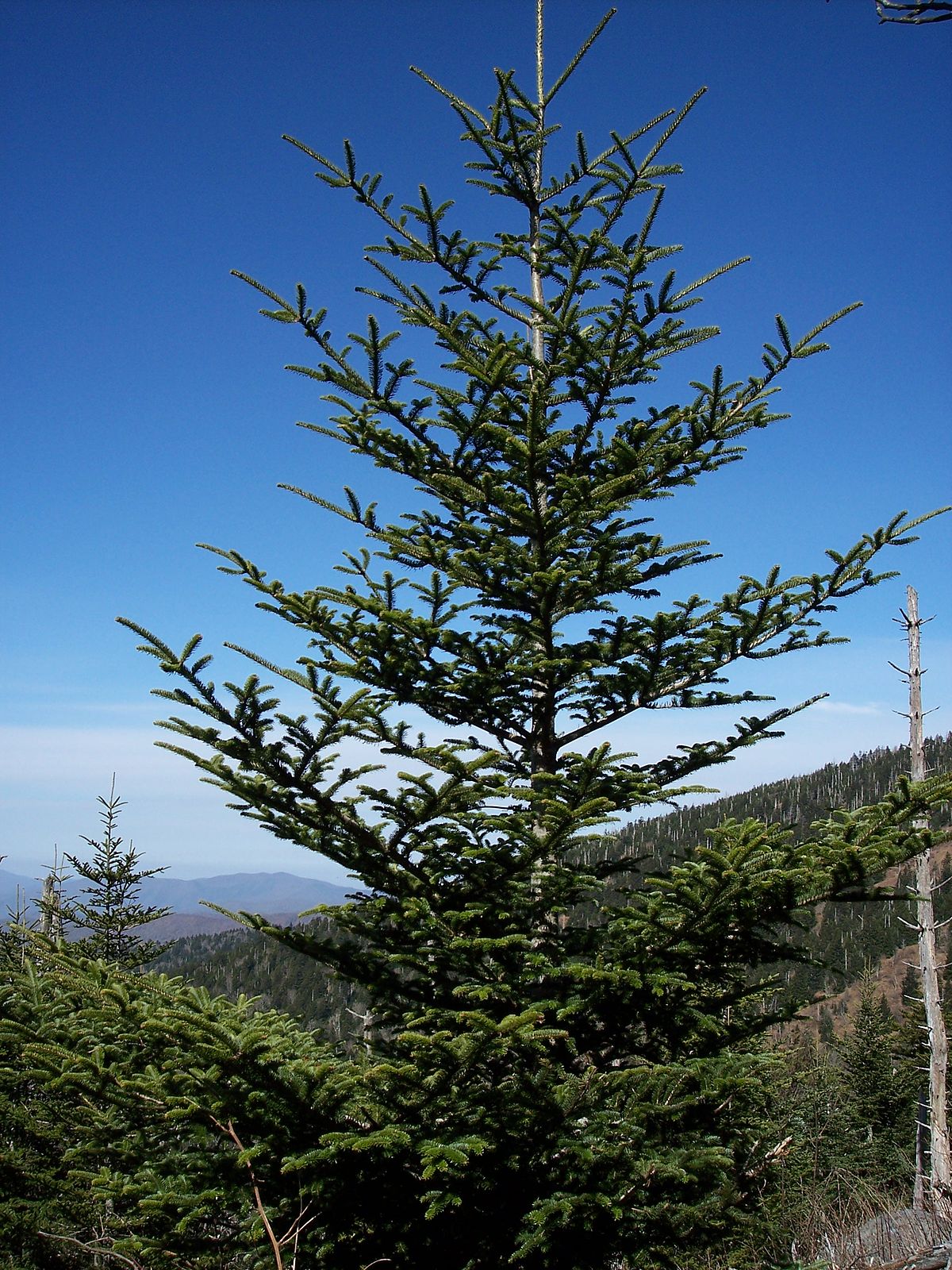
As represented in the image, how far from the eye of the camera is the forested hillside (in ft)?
326

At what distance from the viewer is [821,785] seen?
154500 millimetres

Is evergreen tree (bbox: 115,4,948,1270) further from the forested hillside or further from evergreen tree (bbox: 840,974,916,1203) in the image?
the forested hillside

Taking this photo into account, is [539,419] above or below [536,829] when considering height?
above

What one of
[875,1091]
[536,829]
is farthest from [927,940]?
[875,1091]

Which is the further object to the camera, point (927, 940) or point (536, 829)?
point (927, 940)

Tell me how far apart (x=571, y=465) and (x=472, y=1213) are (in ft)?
17.4

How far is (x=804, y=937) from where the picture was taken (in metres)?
78.6

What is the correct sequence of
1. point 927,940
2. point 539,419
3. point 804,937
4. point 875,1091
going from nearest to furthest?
point 539,419, point 927,940, point 875,1091, point 804,937

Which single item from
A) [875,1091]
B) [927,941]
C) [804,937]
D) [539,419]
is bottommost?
[804,937]

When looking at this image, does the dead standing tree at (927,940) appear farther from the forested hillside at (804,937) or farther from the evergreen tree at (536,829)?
the forested hillside at (804,937)

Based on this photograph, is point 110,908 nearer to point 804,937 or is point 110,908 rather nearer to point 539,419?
point 539,419

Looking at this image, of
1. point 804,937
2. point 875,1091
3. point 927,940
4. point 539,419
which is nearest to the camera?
point 539,419

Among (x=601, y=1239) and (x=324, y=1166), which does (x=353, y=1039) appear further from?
(x=601, y=1239)

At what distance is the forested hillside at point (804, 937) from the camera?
99.5m
